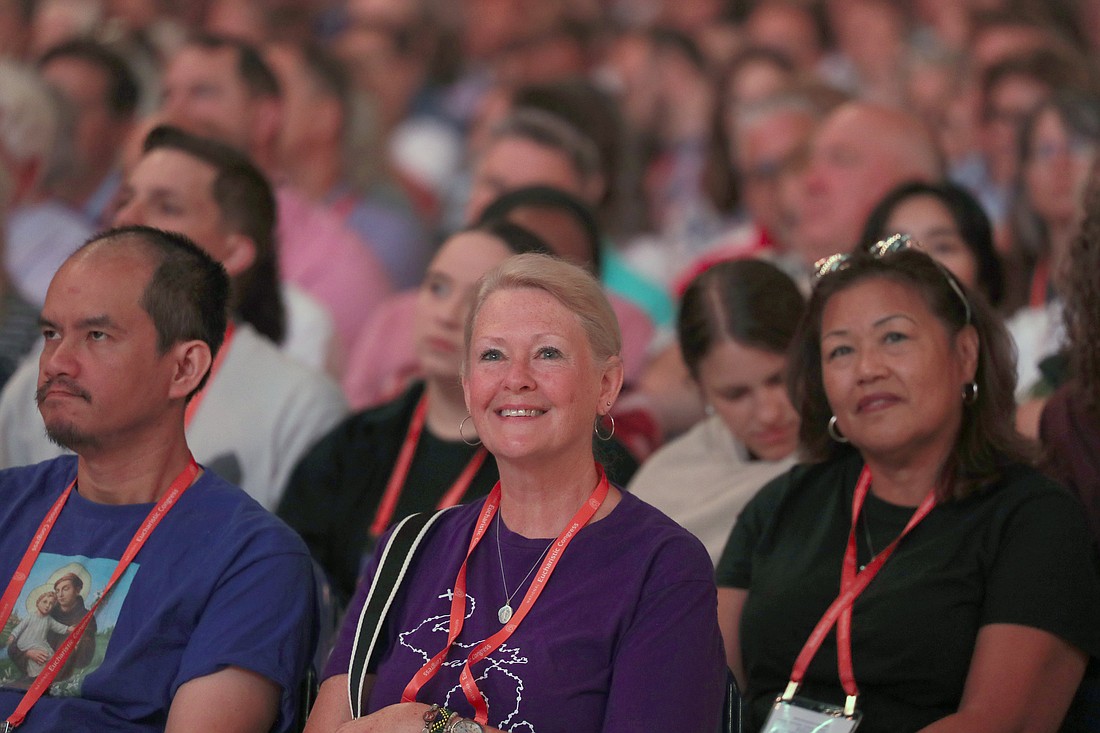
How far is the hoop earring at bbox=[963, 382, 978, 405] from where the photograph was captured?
9.12 ft

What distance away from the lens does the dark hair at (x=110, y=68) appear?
229 inches

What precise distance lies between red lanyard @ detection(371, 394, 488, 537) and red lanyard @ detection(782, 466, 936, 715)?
901 mm

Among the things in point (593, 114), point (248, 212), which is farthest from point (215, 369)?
point (593, 114)

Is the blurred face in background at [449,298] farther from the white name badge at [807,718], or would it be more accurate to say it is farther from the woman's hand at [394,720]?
the woman's hand at [394,720]

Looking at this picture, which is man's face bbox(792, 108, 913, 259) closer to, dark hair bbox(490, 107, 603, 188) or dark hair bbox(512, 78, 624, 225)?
dark hair bbox(490, 107, 603, 188)

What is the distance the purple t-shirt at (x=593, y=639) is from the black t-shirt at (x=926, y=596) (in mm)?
456

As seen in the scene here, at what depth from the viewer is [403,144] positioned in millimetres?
8047

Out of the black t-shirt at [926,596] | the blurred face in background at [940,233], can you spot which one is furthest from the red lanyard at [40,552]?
the blurred face in background at [940,233]

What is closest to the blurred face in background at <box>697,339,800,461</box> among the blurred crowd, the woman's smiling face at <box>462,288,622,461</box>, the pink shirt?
the blurred crowd

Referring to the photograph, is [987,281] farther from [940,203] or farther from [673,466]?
[673,466]

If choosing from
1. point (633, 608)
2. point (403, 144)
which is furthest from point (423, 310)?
point (403, 144)

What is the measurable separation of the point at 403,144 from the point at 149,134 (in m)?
4.12

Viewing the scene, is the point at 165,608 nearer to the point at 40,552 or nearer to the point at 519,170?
the point at 40,552

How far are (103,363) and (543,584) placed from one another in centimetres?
84
